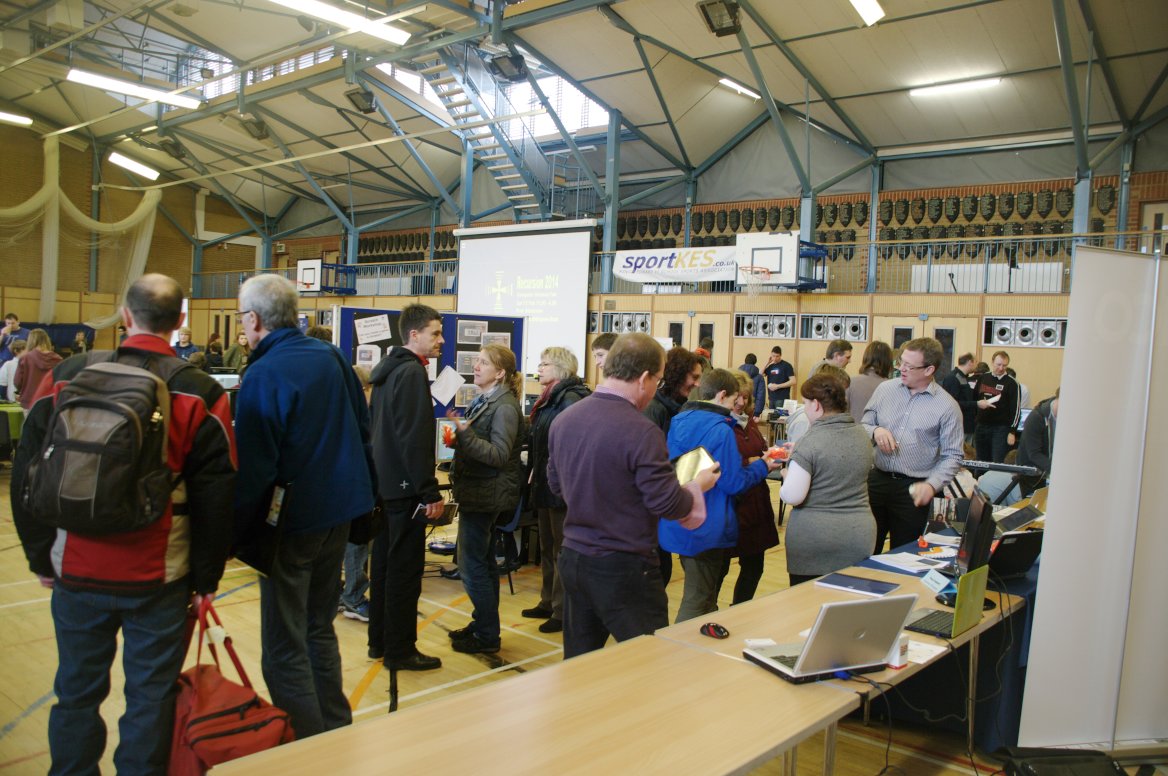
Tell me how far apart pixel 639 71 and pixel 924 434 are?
440 inches

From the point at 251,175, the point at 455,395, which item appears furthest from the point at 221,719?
the point at 251,175

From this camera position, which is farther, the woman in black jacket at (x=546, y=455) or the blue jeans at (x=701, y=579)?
the woman in black jacket at (x=546, y=455)

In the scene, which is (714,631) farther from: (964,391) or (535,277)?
(535,277)

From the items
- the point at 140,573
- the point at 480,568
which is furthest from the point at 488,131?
the point at 140,573

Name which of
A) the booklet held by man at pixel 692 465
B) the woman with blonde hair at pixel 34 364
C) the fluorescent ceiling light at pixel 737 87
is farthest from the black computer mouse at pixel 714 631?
the fluorescent ceiling light at pixel 737 87

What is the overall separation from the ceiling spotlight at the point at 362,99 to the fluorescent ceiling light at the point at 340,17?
5.62m

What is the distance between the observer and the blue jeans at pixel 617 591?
246 cm

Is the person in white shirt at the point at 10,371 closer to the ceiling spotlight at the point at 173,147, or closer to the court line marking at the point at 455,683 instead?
the court line marking at the point at 455,683

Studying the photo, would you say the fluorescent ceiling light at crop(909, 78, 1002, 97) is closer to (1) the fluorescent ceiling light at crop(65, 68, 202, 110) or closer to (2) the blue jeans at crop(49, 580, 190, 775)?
(1) the fluorescent ceiling light at crop(65, 68, 202, 110)

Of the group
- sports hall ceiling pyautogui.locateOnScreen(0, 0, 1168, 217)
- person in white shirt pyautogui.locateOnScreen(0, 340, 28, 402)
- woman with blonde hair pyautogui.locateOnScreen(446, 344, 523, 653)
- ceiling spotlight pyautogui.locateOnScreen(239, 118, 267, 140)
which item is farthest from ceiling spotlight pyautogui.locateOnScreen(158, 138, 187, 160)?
woman with blonde hair pyautogui.locateOnScreen(446, 344, 523, 653)

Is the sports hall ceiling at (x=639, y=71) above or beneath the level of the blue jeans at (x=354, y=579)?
above

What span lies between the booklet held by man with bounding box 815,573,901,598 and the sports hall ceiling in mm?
8812

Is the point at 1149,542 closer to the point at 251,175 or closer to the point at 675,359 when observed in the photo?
the point at 675,359

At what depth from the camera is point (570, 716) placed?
183 centimetres
